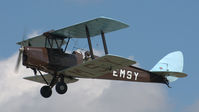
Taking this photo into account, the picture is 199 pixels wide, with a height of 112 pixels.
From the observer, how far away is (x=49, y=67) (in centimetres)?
1927

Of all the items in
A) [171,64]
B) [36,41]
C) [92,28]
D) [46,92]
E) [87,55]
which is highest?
[92,28]

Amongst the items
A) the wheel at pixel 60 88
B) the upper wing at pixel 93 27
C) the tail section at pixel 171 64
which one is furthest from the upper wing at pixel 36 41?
the tail section at pixel 171 64

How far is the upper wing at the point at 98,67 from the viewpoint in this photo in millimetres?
17922

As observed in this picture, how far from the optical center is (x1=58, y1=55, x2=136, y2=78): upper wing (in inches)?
706

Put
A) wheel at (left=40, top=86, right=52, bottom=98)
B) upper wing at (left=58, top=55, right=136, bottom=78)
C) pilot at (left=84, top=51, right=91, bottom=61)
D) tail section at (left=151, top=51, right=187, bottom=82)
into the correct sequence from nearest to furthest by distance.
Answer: upper wing at (left=58, top=55, right=136, bottom=78) → pilot at (left=84, top=51, right=91, bottom=61) → wheel at (left=40, top=86, right=52, bottom=98) → tail section at (left=151, top=51, right=187, bottom=82)

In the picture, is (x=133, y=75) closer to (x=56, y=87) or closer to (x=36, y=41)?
(x=56, y=87)

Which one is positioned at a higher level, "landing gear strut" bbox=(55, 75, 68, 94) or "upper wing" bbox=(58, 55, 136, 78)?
"upper wing" bbox=(58, 55, 136, 78)

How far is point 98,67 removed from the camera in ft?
62.0

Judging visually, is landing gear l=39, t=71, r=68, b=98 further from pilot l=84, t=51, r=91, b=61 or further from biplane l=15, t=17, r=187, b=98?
pilot l=84, t=51, r=91, b=61

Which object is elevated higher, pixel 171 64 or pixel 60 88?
pixel 171 64

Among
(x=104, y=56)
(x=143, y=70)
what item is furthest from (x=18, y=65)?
(x=143, y=70)

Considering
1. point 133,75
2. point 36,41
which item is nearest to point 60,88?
point 36,41

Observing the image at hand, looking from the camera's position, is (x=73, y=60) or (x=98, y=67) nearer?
(x=98, y=67)

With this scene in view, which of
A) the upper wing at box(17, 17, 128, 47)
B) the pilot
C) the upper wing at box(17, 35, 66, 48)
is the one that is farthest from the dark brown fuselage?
the upper wing at box(17, 35, 66, 48)
